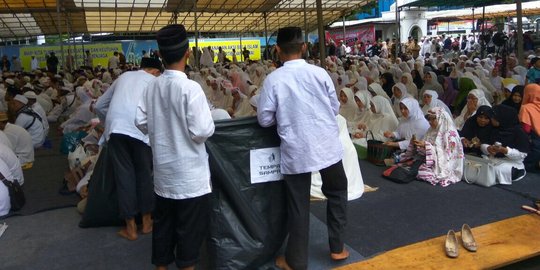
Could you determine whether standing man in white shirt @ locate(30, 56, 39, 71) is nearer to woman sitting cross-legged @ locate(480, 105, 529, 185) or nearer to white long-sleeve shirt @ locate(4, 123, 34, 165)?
white long-sleeve shirt @ locate(4, 123, 34, 165)

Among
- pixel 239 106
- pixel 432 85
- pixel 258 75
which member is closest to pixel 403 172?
pixel 239 106

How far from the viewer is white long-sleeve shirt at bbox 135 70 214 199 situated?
2.55 meters

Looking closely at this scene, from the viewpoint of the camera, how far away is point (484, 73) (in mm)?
10422

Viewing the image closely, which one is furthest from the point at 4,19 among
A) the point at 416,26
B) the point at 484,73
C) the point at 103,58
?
the point at 416,26

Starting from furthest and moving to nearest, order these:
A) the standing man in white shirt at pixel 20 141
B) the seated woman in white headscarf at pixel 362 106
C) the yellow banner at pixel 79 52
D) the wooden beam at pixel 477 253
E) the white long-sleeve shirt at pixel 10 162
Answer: the yellow banner at pixel 79 52 < the seated woman in white headscarf at pixel 362 106 < the standing man in white shirt at pixel 20 141 < the white long-sleeve shirt at pixel 10 162 < the wooden beam at pixel 477 253

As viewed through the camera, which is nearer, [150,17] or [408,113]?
[408,113]

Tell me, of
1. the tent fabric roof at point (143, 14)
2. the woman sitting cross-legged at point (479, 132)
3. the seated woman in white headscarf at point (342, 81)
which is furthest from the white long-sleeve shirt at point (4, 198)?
the tent fabric roof at point (143, 14)

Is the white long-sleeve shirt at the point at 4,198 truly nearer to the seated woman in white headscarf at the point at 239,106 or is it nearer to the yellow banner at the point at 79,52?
the seated woman in white headscarf at the point at 239,106

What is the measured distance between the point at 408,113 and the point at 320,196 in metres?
2.01

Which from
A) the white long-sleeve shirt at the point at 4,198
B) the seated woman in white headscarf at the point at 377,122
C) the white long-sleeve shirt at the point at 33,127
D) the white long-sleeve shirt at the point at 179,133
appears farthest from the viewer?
Answer: the white long-sleeve shirt at the point at 33,127

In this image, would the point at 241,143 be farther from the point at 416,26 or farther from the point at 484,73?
the point at 416,26

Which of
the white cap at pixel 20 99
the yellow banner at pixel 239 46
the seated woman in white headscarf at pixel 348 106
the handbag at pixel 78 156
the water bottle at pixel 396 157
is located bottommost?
the water bottle at pixel 396 157

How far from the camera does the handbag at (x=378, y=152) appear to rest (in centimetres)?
591

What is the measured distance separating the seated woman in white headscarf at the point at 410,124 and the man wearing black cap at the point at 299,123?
122 inches
